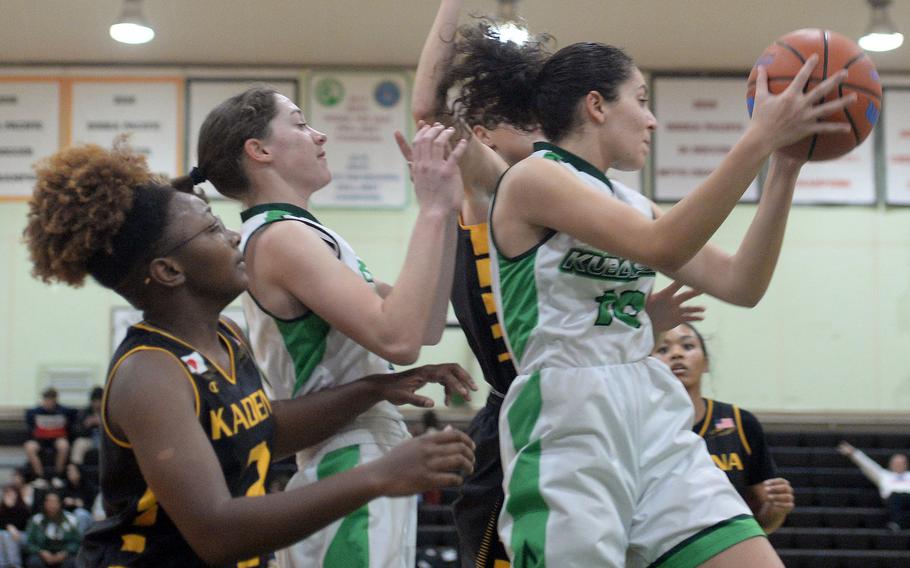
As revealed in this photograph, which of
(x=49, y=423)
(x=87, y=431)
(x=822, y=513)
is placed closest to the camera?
(x=822, y=513)

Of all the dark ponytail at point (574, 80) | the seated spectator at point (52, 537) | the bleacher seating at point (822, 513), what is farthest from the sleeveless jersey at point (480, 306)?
the seated spectator at point (52, 537)

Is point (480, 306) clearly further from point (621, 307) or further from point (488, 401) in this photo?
point (621, 307)

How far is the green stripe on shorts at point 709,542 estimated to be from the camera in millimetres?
2428

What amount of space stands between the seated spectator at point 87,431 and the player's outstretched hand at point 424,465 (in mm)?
9976

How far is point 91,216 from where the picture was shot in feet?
6.98

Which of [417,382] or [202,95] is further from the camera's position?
[202,95]

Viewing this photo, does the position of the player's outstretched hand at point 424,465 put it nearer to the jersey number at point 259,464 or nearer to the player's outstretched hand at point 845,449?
the jersey number at point 259,464

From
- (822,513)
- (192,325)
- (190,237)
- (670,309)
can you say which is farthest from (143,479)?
(822,513)

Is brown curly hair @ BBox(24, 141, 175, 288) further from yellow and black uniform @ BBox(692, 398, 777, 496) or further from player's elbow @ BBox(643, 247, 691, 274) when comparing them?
yellow and black uniform @ BBox(692, 398, 777, 496)

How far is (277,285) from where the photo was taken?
271cm

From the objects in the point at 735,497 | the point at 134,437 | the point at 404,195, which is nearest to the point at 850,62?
the point at 735,497

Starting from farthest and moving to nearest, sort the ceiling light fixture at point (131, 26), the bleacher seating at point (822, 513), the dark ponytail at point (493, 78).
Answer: the bleacher seating at point (822, 513) < the ceiling light fixture at point (131, 26) < the dark ponytail at point (493, 78)

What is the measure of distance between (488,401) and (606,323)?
0.80 meters

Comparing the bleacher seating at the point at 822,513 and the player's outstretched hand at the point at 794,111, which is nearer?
the player's outstretched hand at the point at 794,111
